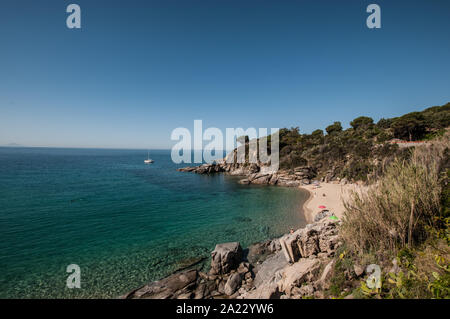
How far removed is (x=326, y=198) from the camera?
81.3 ft

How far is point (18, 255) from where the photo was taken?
11.8 metres

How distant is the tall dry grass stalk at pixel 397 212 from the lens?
18.7ft

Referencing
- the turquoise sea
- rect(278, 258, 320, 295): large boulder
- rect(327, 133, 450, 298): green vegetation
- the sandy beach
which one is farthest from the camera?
the sandy beach

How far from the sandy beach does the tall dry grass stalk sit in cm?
1184

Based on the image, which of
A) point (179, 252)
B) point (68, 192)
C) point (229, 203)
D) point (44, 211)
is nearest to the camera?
point (179, 252)

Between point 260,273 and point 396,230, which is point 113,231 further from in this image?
point 396,230

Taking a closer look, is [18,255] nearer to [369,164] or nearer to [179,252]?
[179,252]

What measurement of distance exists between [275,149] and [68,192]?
44.8m

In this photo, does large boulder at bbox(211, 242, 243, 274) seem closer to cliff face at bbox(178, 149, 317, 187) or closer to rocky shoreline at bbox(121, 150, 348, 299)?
rocky shoreline at bbox(121, 150, 348, 299)

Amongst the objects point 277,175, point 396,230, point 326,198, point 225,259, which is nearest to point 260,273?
point 225,259

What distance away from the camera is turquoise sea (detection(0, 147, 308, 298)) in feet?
33.1

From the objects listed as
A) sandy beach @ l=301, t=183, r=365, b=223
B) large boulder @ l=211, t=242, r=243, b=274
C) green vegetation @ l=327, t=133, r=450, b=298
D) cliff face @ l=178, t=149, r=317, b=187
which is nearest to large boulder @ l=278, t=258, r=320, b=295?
green vegetation @ l=327, t=133, r=450, b=298

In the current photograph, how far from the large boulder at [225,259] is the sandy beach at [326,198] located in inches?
411
